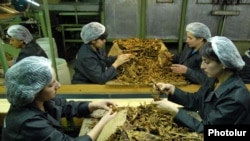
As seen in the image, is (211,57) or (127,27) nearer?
(211,57)

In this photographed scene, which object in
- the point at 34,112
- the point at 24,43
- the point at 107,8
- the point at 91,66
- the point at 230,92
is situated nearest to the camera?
the point at 34,112

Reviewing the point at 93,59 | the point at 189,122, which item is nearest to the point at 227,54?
the point at 189,122

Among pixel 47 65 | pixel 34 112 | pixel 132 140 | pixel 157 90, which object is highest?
pixel 47 65

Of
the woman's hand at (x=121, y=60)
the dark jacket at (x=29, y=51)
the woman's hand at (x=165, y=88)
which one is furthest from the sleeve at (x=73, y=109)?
the dark jacket at (x=29, y=51)

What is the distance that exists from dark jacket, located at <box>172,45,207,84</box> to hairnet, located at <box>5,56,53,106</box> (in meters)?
2.10

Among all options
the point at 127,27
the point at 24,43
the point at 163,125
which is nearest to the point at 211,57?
the point at 163,125

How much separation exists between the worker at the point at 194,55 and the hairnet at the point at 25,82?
80.9 inches

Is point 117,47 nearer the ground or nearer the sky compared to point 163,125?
nearer the sky

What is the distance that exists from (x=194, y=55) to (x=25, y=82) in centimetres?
237

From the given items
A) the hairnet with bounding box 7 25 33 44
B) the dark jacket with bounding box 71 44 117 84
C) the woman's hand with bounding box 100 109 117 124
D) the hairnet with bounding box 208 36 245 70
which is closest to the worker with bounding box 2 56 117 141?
the woman's hand with bounding box 100 109 117 124

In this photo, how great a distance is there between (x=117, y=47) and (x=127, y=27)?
2533mm

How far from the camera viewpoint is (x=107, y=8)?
6070mm

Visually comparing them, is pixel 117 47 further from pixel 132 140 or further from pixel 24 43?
pixel 132 140

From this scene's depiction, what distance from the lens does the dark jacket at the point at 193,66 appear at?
3.19 meters
